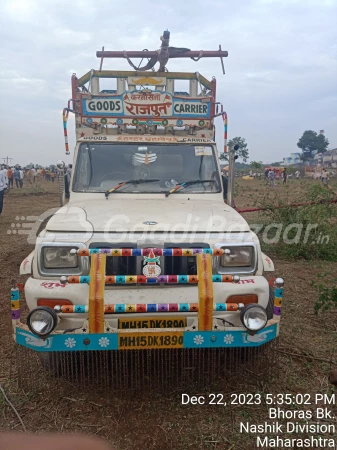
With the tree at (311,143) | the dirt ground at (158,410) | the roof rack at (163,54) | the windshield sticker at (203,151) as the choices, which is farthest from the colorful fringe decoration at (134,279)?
the tree at (311,143)

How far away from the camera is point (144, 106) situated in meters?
5.60

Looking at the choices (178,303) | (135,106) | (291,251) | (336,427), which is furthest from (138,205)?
(291,251)

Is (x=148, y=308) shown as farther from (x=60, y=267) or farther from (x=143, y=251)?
(x=60, y=267)

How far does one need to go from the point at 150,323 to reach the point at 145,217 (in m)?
1.04

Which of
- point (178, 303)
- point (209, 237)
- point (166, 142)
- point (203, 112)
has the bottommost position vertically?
point (178, 303)

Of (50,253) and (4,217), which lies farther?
(4,217)

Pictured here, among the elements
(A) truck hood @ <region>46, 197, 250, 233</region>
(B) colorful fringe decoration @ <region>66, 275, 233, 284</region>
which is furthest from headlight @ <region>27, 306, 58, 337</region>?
(A) truck hood @ <region>46, 197, 250, 233</region>

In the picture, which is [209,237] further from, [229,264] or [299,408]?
[299,408]

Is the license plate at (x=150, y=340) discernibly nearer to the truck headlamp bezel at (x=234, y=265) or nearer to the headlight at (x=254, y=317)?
the headlight at (x=254, y=317)

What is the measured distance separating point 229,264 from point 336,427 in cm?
144

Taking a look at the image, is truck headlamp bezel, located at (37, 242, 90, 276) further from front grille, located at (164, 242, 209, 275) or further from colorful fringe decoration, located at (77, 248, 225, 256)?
front grille, located at (164, 242, 209, 275)

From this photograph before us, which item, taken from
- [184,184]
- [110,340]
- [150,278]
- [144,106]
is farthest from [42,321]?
[144,106]

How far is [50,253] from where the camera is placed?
323 cm

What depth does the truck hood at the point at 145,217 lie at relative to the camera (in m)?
3.36
